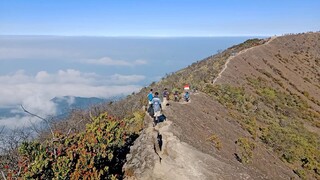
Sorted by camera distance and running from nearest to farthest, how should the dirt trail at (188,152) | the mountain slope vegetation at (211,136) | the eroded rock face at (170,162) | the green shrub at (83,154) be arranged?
1. the green shrub at (83,154)
2. the mountain slope vegetation at (211,136)
3. the eroded rock face at (170,162)
4. the dirt trail at (188,152)

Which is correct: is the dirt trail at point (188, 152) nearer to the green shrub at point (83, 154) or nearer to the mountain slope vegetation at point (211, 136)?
the mountain slope vegetation at point (211, 136)

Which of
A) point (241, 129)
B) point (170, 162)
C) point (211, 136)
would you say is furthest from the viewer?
point (241, 129)

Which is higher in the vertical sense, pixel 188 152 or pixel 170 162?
pixel 188 152

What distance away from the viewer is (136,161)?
1783 cm

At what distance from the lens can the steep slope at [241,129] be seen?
17.8 m

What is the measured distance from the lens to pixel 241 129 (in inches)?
1110

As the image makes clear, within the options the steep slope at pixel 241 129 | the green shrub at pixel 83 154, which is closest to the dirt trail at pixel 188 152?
the steep slope at pixel 241 129

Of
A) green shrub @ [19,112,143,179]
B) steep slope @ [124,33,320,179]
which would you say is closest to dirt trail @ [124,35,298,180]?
steep slope @ [124,33,320,179]

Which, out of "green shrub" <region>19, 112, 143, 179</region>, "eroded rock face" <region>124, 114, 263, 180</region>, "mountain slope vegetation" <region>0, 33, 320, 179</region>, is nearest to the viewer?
"green shrub" <region>19, 112, 143, 179</region>

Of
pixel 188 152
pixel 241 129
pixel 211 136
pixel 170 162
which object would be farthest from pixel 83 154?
pixel 241 129

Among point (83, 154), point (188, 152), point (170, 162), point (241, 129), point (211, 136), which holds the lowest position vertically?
point (241, 129)

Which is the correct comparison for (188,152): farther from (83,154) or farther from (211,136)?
(211,136)

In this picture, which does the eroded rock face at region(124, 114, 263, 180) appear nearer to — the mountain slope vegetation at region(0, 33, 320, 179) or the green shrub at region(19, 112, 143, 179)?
the mountain slope vegetation at region(0, 33, 320, 179)

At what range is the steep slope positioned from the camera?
17812 millimetres
